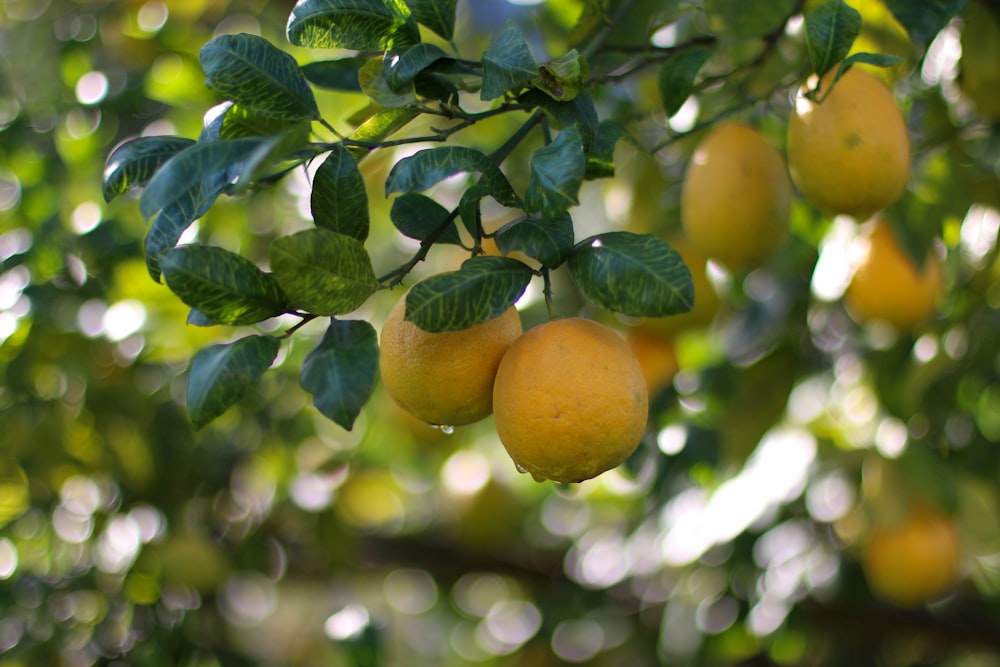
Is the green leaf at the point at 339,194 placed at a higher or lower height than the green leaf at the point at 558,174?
lower

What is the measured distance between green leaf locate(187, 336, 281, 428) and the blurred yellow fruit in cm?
83

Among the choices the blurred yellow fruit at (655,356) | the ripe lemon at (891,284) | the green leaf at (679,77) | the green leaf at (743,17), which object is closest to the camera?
the green leaf at (679,77)

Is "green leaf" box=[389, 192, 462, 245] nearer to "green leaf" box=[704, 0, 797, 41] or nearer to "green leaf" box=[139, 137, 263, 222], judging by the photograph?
"green leaf" box=[139, 137, 263, 222]

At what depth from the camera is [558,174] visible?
2.08 ft

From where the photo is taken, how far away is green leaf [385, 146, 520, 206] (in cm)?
68

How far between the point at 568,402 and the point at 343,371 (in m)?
0.17

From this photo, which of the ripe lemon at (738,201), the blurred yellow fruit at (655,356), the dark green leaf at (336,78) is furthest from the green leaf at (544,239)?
the blurred yellow fruit at (655,356)

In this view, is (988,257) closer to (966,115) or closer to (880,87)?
(966,115)

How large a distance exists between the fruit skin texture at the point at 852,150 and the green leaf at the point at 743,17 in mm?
147

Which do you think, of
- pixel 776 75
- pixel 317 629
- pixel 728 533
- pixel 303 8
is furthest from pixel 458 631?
pixel 303 8

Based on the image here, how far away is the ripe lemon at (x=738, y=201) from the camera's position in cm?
110

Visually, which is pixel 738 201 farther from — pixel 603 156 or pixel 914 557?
pixel 914 557

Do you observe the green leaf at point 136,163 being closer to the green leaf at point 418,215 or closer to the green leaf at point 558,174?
the green leaf at point 418,215

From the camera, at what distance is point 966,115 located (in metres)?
1.36
